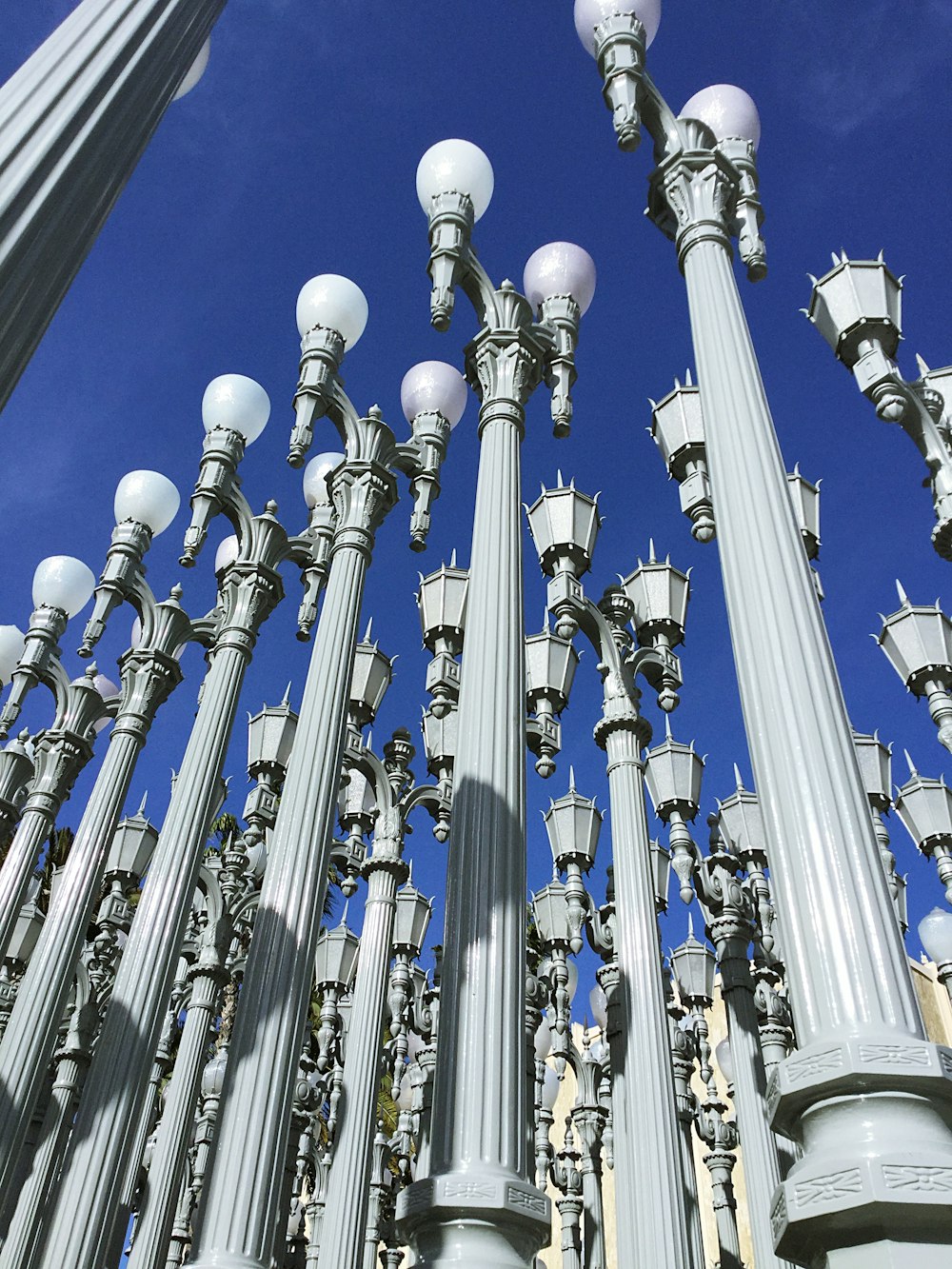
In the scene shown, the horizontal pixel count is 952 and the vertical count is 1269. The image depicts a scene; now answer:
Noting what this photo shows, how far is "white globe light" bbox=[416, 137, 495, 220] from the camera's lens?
10445mm

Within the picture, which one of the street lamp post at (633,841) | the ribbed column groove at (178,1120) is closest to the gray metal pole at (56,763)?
the ribbed column groove at (178,1120)

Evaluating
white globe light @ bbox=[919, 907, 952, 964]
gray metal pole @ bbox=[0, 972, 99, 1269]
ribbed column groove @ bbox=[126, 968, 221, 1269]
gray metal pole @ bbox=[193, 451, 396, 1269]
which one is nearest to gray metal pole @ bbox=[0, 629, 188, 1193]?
gray metal pole @ bbox=[0, 972, 99, 1269]

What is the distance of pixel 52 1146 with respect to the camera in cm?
1514

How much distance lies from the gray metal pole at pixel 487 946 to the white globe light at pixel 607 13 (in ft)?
12.5

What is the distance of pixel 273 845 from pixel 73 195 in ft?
20.8

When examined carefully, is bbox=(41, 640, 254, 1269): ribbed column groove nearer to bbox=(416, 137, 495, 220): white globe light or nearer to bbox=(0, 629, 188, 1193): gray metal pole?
bbox=(0, 629, 188, 1193): gray metal pole

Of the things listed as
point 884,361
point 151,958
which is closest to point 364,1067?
point 151,958

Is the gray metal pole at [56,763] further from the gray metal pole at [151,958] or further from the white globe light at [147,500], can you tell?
the gray metal pole at [151,958]

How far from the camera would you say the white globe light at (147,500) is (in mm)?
13500

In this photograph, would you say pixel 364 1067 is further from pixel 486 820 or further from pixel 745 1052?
pixel 486 820

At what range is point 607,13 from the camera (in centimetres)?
1035

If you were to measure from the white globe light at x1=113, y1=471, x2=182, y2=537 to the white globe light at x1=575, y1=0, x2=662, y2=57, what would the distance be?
728 centimetres

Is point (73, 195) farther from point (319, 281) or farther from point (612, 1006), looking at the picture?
point (612, 1006)

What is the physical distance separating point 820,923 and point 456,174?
8.04 meters
